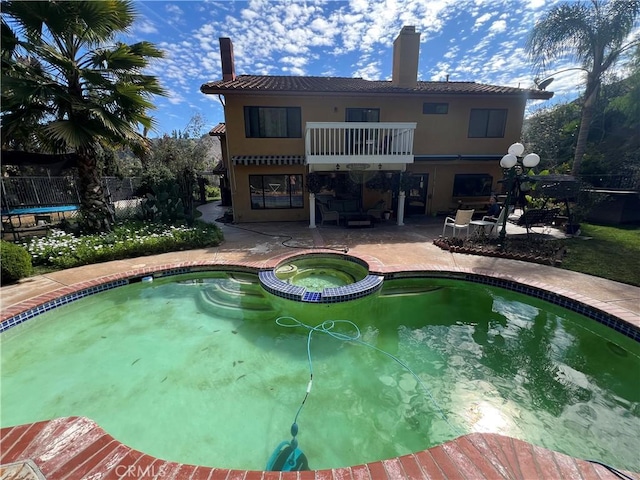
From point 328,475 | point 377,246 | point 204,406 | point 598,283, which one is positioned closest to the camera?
point 328,475

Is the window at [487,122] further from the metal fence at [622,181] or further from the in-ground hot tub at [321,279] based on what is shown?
the in-ground hot tub at [321,279]

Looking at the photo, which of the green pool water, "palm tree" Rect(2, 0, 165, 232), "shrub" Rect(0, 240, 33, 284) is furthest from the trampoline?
the green pool water

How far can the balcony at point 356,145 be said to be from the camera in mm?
11500

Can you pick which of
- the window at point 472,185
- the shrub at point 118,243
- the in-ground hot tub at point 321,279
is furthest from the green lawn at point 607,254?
the shrub at point 118,243

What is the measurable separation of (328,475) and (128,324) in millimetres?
5050

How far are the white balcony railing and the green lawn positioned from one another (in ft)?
21.7

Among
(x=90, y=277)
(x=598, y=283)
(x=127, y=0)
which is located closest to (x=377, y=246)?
(x=598, y=283)

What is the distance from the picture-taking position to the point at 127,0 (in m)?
7.81

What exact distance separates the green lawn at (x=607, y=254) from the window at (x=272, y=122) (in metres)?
11.1

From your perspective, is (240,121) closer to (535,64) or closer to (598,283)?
(598,283)

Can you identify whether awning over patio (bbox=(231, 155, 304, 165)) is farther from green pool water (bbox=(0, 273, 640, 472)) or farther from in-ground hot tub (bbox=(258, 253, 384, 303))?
green pool water (bbox=(0, 273, 640, 472))

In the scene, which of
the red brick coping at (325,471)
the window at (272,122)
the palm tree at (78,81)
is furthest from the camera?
the window at (272,122)

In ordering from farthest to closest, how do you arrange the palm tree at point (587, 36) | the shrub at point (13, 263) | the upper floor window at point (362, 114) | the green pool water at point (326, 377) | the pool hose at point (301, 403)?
the upper floor window at point (362, 114) → the palm tree at point (587, 36) → the shrub at point (13, 263) → the green pool water at point (326, 377) → the pool hose at point (301, 403)

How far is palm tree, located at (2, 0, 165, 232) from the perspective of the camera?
22.3ft
